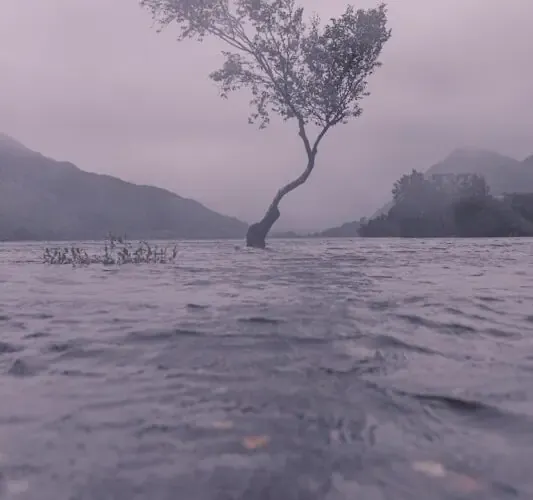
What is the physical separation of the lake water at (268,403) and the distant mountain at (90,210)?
285ft

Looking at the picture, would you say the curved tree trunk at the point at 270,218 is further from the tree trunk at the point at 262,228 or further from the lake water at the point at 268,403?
the lake water at the point at 268,403

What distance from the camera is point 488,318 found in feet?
24.6

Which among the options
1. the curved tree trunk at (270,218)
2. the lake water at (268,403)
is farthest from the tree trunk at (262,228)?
the lake water at (268,403)

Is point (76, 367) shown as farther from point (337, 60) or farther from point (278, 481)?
point (337, 60)

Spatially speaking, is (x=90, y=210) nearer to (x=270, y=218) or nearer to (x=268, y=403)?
(x=270, y=218)

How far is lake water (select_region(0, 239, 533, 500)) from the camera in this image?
2807mm

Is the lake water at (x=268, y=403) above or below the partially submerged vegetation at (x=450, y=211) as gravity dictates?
below

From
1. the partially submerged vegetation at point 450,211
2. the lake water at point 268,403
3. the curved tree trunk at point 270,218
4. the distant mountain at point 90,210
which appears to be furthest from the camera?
the distant mountain at point 90,210

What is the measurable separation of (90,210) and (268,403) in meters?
149

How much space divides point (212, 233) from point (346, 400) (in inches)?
4905

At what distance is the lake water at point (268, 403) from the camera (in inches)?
110

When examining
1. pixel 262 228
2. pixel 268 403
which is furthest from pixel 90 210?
pixel 268 403

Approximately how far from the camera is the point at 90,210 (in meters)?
144

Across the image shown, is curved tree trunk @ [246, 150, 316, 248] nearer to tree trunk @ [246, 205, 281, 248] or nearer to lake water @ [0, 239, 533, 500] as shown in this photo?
tree trunk @ [246, 205, 281, 248]
